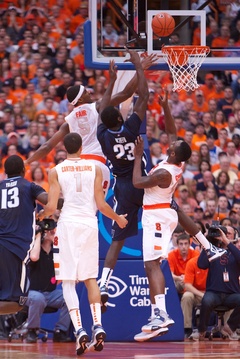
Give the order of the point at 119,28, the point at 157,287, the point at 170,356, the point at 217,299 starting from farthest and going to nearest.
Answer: the point at 119,28 < the point at 217,299 < the point at 157,287 < the point at 170,356

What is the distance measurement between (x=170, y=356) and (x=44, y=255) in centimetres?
382

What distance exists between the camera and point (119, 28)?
18.5 metres

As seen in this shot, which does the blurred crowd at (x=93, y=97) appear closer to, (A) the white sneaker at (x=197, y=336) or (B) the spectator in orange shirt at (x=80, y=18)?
(B) the spectator in orange shirt at (x=80, y=18)

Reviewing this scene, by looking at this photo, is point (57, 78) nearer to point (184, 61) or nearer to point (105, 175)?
point (184, 61)

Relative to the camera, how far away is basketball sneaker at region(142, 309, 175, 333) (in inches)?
410

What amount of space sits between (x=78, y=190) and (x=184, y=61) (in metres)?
2.49

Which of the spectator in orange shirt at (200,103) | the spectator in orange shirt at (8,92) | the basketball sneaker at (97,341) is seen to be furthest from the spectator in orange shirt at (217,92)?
the basketball sneaker at (97,341)

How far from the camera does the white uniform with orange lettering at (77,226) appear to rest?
9.93 meters

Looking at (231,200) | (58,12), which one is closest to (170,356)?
(231,200)

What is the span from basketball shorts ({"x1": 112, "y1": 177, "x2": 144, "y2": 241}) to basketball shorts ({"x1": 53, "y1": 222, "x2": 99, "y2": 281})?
Answer: 3.83ft

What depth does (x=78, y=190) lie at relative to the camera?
393 inches

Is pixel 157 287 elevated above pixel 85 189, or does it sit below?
below

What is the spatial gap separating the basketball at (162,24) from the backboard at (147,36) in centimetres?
7

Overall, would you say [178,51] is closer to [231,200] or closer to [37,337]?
[37,337]
